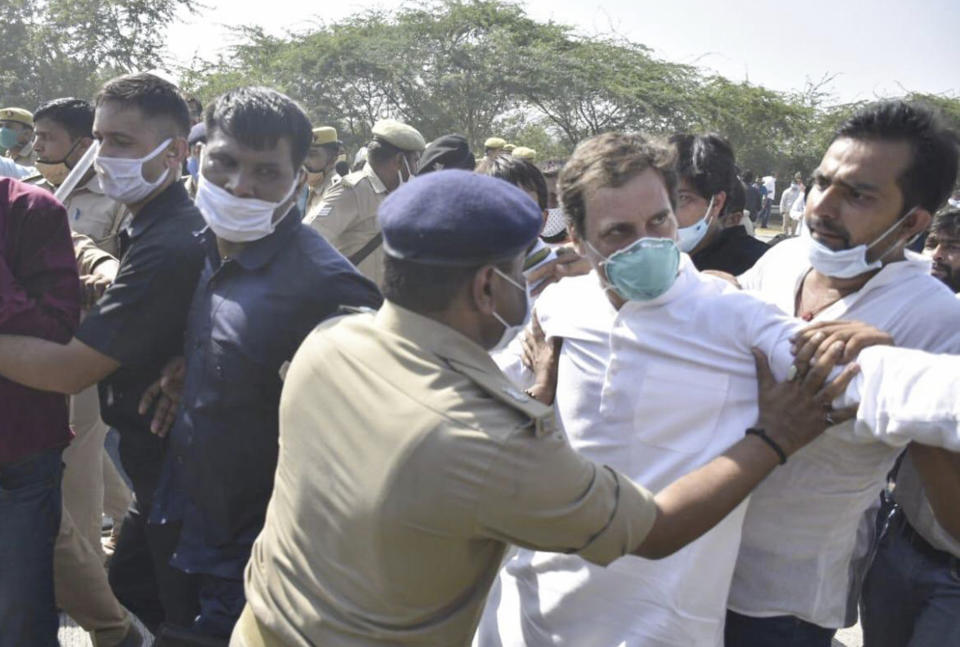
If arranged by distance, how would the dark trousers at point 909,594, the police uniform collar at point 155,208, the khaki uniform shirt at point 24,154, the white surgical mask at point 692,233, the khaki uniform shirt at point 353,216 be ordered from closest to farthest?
1. the dark trousers at point 909,594
2. the police uniform collar at point 155,208
3. the white surgical mask at point 692,233
4. the khaki uniform shirt at point 353,216
5. the khaki uniform shirt at point 24,154

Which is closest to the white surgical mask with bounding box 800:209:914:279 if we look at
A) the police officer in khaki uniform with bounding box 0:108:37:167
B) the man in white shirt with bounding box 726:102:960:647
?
the man in white shirt with bounding box 726:102:960:647

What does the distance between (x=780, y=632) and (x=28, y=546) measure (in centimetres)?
223

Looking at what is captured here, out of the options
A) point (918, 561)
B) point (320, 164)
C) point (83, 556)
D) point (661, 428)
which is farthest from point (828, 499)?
point (320, 164)

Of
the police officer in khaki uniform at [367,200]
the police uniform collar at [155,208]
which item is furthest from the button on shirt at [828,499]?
the police officer in khaki uniform at [367,200]

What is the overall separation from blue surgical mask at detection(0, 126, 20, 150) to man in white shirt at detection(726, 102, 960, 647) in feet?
23.0

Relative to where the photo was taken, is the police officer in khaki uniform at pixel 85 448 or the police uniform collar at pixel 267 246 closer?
the police uniform collar at pixel 267 246

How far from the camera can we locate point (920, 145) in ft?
6.41

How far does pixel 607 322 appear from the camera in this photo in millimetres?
1999

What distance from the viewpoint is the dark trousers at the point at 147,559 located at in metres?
2.58

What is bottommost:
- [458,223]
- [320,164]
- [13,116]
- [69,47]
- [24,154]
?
[69,47]

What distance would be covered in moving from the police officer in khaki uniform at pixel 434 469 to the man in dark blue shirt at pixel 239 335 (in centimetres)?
60

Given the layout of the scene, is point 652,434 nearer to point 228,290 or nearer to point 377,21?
point 228,290

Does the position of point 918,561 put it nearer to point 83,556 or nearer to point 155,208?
point 155,208

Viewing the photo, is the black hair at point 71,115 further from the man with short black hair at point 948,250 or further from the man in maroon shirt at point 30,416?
the man with short black hair at point 948,250
